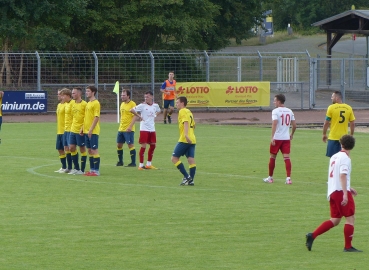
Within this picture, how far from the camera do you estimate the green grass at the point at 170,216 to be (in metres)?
9.38

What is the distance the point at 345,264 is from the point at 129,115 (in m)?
10.3

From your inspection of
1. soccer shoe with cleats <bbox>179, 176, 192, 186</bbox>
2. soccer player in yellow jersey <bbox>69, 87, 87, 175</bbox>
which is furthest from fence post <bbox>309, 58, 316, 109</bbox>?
soccer shoe with cleats <bbox>179, 176, 192, 186</bbox>

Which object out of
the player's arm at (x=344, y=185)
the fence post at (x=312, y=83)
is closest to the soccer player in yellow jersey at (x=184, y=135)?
the player's arm at (x=344, y=185)

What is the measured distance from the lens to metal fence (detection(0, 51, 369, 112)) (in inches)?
1427

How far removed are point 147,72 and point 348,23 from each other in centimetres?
1658

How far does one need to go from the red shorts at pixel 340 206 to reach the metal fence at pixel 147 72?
27065 mm

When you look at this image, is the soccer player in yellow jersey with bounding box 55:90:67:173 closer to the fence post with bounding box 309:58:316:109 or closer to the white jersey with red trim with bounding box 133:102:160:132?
the white jersey with red trim with bounding box 133:102:160:132

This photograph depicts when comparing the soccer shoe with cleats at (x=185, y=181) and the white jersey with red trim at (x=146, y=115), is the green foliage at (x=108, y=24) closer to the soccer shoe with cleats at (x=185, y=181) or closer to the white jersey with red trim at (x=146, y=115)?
the white jersey with red trim at (x=146, y=115)

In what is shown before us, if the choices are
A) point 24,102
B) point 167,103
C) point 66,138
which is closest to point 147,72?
point 24,102

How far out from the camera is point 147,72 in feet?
125

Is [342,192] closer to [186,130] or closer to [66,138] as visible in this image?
[186,130]

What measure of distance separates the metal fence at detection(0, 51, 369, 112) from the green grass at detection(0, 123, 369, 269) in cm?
1563

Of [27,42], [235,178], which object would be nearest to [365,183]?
[235,178]

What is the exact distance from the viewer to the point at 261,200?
45.5 feet
